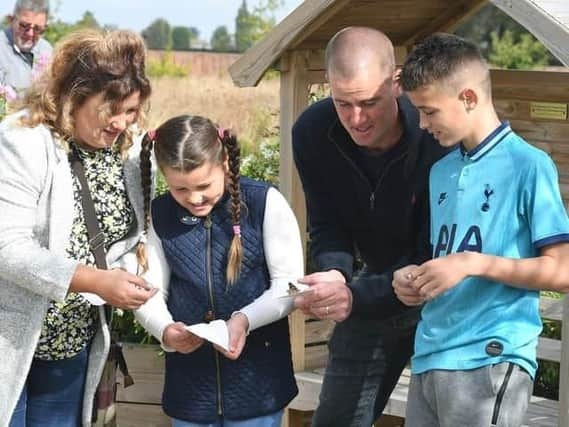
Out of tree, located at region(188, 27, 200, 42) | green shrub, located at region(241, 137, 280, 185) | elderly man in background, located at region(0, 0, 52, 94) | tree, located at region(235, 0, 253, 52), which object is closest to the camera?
green shrub, located at region(241, 137, 280, 185)

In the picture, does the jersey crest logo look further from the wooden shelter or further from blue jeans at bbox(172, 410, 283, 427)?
the wooden shelter

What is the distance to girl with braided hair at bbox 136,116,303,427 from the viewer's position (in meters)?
3.78

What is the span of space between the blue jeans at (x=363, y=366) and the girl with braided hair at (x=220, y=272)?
432 mm

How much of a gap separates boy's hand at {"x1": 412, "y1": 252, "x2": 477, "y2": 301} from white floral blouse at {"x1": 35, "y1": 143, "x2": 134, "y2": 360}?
1.13 m

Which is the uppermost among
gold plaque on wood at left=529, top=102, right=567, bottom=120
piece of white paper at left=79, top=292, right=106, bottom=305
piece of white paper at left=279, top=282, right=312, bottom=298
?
gold plaque on wood at left=529, top=102, right=567, bottom=120

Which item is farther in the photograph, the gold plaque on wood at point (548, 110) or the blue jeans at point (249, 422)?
the gold plaque on wood at point (548, 110)

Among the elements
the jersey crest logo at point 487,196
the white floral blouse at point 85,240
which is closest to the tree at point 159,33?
the white floral blouse at point 85,240

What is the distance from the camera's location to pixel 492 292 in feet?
11.1

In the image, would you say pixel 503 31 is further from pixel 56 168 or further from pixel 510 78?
pixel 56 168

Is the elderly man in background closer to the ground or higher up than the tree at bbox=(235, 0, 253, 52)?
closer to the ground

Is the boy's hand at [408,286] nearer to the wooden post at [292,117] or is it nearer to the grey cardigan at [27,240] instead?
the grey cardigan at [27,240]

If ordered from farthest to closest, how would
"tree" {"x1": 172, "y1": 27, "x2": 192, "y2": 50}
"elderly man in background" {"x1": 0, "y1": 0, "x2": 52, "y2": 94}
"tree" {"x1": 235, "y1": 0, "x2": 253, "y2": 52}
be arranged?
"tree" {"x1": 172, "y1": 27, "x2": 192, "y2": 50}, "tree" {"x1": 235, "y1": 0, "x2": 253, "y2": 52}, "elderly man in background" {"x1": 0, "y1": 0, "x2": 52, "y2": 94}

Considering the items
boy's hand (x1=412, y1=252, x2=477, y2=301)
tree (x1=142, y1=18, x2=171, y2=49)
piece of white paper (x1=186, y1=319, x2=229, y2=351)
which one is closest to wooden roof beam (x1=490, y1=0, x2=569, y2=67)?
boy's hand (x1=412, y1=252, x2=477, y2=301)

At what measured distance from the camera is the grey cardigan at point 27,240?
365 cm
